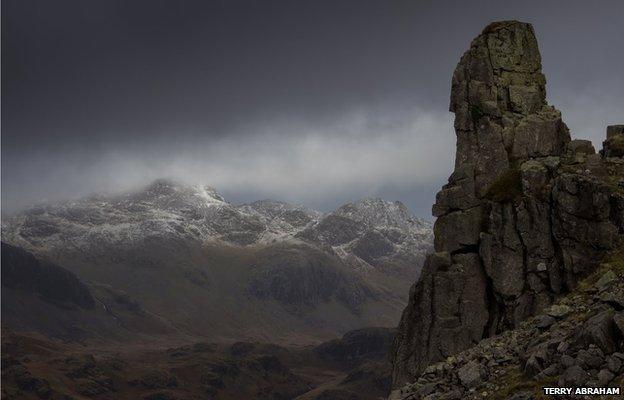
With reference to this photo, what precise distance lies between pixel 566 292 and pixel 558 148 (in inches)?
779

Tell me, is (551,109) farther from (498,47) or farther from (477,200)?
(477,200)

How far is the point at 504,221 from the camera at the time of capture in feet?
225

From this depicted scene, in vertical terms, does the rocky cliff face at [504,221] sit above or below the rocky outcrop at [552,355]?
above

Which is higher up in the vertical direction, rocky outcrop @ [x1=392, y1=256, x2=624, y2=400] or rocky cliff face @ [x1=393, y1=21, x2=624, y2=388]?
rocky cliff face @ [x1=393, y1=21, x2=624, y2=388]

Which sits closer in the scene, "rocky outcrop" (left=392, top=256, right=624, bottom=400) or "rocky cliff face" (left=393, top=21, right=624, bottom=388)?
"rocky outcrop" (left=392, top=256, right=624, bottom=400)

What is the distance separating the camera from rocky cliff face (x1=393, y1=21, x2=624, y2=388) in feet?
209

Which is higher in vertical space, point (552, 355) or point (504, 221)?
point (504, 221)

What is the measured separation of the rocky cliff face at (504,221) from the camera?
63719mm

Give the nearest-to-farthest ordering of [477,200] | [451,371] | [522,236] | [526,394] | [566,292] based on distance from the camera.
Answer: [526,394], [451,371], [566,292], [522,236], [477,200]

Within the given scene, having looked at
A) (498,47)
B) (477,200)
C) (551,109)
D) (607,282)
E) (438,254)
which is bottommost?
(607,282)

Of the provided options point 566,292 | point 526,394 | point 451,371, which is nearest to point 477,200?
point 566,292

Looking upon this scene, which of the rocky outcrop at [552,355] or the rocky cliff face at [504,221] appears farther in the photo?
the rocky cliff face at [504,221]

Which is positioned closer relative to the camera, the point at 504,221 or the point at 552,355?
the point at 552,355

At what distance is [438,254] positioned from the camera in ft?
232
